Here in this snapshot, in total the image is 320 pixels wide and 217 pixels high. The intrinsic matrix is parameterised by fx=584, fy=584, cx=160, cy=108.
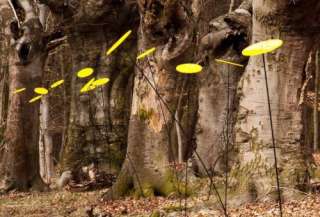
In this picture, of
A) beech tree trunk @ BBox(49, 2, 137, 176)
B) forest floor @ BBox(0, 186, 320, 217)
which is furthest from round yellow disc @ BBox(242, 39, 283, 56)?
beech tree trunk @ BBox(49, 2, 137, 176)

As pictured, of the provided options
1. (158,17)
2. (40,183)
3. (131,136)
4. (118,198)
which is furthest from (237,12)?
(40,183)

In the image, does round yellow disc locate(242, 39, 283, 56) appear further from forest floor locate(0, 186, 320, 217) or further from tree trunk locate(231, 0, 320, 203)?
tree trunk locate(231, 0, 320, 203)

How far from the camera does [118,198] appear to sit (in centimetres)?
851

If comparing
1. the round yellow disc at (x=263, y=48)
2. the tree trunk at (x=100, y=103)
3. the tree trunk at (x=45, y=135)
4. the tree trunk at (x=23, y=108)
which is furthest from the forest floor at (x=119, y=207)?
the tree trunk at (x=45, y=135)

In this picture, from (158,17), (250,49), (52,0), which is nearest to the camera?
(250,49)

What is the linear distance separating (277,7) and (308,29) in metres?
0.45

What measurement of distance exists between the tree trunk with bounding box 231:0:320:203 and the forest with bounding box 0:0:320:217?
0.5 inches

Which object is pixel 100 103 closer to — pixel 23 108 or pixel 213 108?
pixel 23 108

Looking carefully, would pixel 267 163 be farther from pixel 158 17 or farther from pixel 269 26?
pixel 158 17

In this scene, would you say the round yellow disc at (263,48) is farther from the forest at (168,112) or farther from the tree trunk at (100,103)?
the tree trunk at (100,103)

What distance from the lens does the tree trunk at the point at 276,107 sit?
6520mm

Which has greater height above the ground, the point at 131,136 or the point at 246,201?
the point at 131,136

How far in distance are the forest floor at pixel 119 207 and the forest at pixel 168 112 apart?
27 millimetres

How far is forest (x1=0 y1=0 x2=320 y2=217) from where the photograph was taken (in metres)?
6.48
